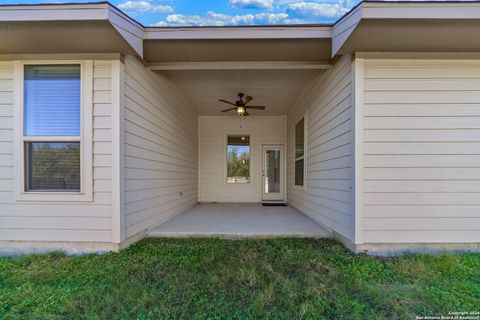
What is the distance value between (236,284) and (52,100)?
3.14 m

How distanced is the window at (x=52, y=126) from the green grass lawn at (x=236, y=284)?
0.95 m

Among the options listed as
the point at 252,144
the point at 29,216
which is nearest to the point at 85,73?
the point at 29,216

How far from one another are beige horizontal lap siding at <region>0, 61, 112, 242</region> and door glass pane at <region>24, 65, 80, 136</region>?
0.72 ft

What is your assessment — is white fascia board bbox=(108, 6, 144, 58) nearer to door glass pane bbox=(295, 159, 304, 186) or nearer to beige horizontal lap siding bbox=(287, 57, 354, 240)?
beige horizontal lap siding bbox=(287, 57, 354, 240)

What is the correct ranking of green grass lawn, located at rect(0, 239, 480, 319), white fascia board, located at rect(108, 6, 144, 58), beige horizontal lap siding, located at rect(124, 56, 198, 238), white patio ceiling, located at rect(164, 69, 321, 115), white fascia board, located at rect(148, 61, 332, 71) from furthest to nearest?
white patio ceiling, located at rect(164, 69, 321, 115)
white fascia board, located at rect(148, 61, 332, 71)
beige horizontal lap siding, located at rect(124, 56, 198, 238)
white fascia board, located at rect(108, 6, 144, 58)
green grass lawn, located at rect(0, 239, 480, 319)

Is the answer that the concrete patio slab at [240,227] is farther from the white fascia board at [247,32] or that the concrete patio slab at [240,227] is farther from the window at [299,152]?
the white fascia board at [247,32]

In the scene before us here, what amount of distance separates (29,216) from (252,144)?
18.4 feet

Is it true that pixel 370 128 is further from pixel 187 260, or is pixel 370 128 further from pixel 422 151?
pixel 187 260

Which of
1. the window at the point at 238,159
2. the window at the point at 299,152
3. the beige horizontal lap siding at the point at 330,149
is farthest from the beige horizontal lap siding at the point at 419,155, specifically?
the window at the point at 238,159

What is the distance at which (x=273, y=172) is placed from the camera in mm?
7652

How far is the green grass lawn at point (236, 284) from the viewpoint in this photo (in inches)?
71.6

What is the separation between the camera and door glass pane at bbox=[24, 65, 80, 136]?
301 cm

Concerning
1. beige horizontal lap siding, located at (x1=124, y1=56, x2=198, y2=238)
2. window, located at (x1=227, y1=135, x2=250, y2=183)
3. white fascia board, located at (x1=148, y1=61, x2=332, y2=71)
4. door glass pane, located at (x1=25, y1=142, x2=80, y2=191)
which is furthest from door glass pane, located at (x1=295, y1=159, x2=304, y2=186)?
door glass pane, located at (x1=25, y1=142, x2=80, y2=191)

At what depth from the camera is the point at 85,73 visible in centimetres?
299
